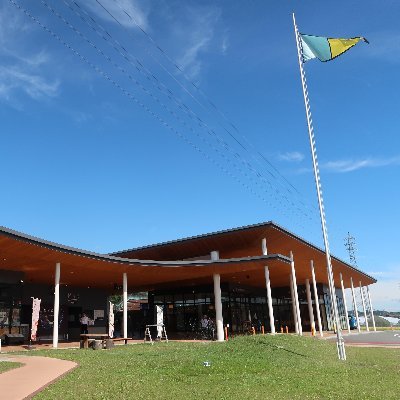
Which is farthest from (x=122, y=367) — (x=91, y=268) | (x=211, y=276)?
(x=211, y=276)

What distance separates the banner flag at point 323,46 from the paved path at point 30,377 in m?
17.0

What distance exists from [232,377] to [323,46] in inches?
609

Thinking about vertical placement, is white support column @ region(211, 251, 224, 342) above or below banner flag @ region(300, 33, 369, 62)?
below

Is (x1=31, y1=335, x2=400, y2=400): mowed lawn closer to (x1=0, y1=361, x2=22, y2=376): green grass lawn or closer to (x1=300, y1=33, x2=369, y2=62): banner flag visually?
(x1=0, y1=361, x2=22, y2=376): green grass lawn

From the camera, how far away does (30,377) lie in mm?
11000

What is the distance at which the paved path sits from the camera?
869 centimetres

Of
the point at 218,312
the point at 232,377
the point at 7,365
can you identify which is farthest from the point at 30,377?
the point at 218,312

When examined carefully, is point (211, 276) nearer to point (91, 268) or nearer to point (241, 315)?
point (241, 315)

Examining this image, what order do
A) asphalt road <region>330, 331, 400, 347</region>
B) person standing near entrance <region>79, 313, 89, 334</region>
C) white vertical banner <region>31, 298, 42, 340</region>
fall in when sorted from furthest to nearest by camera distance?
person standing near entrance <region>79, 313, 89, 334</region> < asphalt road <region>330, 331, 400, 347</region> < white vertical banner <region>31, 298, 42, 340</region>

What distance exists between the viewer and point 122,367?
13.0 metres

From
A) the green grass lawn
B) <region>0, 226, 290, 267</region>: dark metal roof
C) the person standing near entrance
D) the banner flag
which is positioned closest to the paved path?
the green grass lawn

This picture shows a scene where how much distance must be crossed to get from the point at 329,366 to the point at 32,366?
9916 millimetres

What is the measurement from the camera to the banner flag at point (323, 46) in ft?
61.1

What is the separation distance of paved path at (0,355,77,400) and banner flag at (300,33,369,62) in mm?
16979
